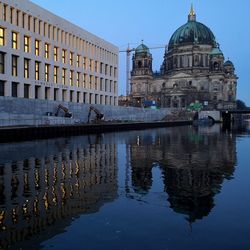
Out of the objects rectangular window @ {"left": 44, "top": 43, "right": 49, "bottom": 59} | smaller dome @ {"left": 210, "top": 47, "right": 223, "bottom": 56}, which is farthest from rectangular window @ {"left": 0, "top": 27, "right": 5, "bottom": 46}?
smaller dome @ {"left": 210, "top": 47, "right": 223, "bottom": 56}

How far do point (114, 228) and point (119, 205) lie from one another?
8.07 ft

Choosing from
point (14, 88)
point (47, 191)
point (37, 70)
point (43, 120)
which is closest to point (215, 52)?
point (37, 70)

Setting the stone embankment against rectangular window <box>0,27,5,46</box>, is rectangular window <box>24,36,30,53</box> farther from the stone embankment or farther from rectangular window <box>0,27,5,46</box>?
the stone embankment

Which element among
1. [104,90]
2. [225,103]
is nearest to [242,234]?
[104,90]

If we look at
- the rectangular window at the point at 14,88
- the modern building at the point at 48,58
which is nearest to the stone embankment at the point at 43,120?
the modern building at the point at 48,58

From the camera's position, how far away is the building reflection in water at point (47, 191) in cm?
1068

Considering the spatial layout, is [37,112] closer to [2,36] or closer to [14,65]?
[14,65]

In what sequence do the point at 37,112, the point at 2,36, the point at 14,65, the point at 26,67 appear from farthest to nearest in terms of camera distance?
the point at 26,67 < the point at 14,65 < the point at 37,112 < the point at 2,36

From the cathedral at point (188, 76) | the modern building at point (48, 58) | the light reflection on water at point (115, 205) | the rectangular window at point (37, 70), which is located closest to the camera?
the light reflection on water at point (115, 205)

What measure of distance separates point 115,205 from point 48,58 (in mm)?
58672

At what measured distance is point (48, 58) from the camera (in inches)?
2677

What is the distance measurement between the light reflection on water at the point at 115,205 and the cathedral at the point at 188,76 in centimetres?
14501

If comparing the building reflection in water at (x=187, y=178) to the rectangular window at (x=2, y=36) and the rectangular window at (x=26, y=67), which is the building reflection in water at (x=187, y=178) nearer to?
the rectangular window at (x=2, y=36)

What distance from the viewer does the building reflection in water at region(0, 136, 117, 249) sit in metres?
10.7
